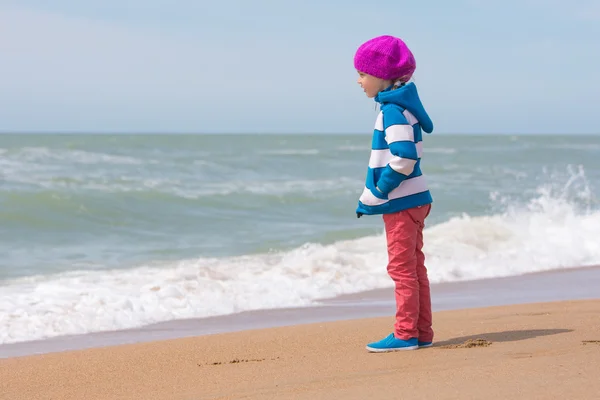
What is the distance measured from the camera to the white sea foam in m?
5.86

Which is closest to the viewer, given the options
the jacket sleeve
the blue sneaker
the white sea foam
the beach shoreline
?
the jacket sleeve

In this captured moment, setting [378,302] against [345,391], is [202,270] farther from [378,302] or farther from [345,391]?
[345,391]

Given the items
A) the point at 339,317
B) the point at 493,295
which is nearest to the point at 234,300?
the point at 339,317

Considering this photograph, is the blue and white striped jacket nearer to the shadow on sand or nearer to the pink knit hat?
the pink knit hat

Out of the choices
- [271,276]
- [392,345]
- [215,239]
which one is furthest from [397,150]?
[215,239]

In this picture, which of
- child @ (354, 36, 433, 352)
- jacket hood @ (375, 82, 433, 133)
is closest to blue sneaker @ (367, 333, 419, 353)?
child @ (354, 36, 433, 352)

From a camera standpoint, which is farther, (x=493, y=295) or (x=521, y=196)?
(x=521, y=196)

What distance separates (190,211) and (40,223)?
9.82 feet

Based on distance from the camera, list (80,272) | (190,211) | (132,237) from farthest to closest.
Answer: (190,211) < (132,237) < (80,272)

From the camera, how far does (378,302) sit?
652 cm

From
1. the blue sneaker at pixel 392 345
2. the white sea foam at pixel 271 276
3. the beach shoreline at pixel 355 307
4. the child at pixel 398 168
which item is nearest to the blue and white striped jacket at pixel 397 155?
the child at pixel 398 168

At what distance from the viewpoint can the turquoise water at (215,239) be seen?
21.1ft

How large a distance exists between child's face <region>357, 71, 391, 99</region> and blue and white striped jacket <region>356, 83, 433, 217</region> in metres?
0.04

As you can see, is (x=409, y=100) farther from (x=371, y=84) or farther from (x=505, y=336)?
(x=505, y=336)
